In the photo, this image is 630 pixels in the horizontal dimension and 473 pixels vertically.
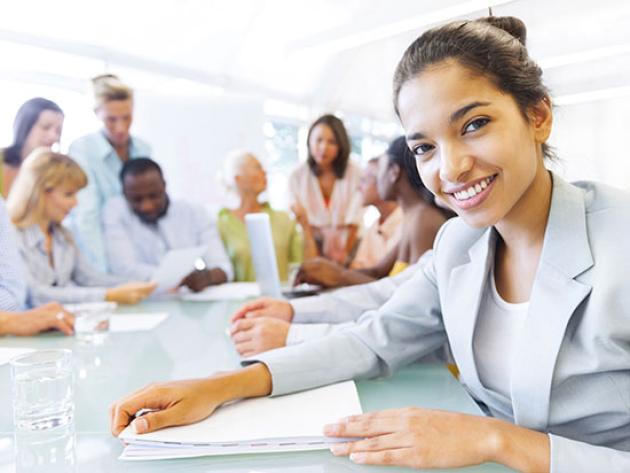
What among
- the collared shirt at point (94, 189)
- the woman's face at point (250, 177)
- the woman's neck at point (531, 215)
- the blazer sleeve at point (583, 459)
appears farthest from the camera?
the woman's face at point (250, 177)

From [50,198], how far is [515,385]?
1648 mm

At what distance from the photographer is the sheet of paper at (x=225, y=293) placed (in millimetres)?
1997

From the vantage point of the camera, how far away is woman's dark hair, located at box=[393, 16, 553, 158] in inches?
31.7

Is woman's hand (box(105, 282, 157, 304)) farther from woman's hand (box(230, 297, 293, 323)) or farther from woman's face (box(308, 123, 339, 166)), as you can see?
woman's face (box(308, 123, 339, 166))

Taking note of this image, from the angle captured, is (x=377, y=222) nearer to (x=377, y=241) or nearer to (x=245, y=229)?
(x=377, y=241)

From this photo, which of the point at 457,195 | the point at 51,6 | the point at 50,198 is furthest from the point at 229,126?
the point at 457,195

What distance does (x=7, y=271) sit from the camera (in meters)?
1.36

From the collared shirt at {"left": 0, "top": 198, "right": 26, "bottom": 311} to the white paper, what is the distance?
539 mm

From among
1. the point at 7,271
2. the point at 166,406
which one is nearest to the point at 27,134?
the point at 7,271

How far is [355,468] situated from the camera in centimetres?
69

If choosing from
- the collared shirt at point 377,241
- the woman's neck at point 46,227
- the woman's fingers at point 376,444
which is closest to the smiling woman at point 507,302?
the woman's fingers at point 376,444

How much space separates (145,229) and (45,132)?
0.58m

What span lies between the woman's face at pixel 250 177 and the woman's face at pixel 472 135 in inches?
79.7

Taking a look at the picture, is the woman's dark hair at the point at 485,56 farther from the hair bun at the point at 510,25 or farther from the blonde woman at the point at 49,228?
the blonde woman at the point at 49,228
